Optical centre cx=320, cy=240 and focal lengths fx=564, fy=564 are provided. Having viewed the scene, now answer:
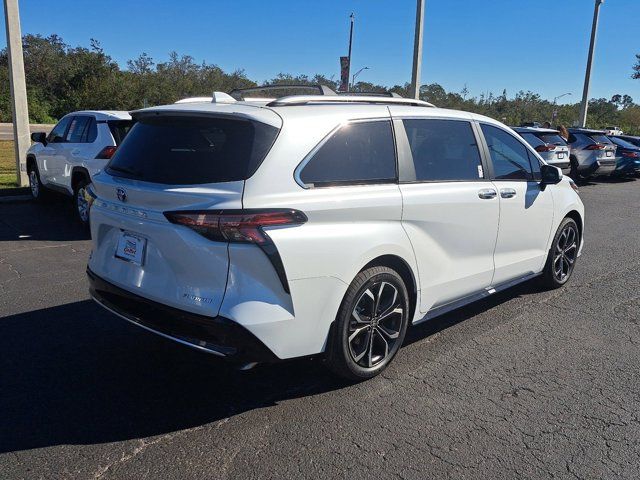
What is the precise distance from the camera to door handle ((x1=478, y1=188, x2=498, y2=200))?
14.7 feet

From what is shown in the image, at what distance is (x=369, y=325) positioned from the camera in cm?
365

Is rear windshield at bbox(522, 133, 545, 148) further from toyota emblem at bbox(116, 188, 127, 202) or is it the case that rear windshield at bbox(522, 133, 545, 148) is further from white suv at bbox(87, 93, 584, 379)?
toyota emblem at bbox(116, 188, 127, 202)

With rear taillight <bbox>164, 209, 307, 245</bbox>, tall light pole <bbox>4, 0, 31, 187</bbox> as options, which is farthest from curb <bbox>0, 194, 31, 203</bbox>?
rear taillight <bbox>164, 209, 307, 245</bbox>

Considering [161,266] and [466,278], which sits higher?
[161,266]

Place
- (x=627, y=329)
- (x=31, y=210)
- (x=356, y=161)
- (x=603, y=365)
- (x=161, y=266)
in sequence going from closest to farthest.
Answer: (x=161, y=266), (x=356, y=161), (x=603, y=365), (x=627, y=329), (x=31, y=210)

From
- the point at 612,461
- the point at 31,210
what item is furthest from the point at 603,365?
the point at 31,210

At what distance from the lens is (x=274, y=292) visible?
10.1ft

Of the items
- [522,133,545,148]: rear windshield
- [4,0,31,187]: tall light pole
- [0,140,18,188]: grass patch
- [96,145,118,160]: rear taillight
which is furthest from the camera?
[522,133,545,148]: rear windshield

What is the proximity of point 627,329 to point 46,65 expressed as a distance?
50.0 m

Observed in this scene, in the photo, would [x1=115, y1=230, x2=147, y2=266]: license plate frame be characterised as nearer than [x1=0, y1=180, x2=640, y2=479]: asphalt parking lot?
No

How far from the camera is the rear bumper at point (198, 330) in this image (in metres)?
3.01

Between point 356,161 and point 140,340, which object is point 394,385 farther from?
point 140,340

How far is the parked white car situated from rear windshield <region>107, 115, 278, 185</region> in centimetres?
467

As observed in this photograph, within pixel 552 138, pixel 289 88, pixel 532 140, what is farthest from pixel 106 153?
pixel 552 138
